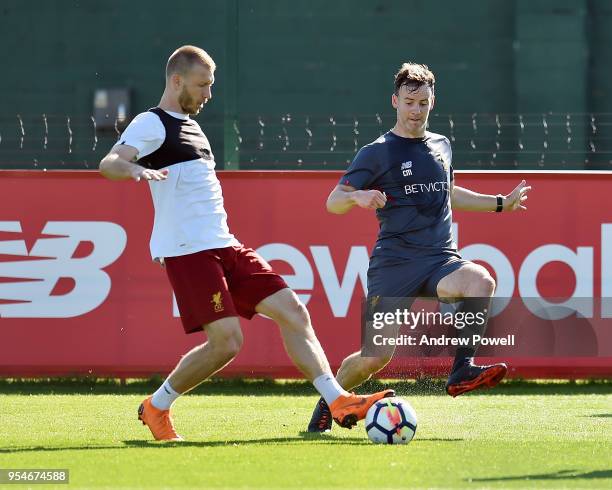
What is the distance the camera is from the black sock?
7.83 metres

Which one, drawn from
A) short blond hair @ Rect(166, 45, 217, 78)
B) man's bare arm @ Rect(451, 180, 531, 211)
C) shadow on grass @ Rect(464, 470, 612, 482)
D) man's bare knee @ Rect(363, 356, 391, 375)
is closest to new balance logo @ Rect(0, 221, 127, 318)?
man's bare arm @ Rect(451, 180, 531, 211)

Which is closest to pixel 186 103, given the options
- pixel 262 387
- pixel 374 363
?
pixel 374 363

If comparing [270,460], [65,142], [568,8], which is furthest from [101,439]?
[568,8]

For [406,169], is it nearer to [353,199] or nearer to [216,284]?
[353,199]

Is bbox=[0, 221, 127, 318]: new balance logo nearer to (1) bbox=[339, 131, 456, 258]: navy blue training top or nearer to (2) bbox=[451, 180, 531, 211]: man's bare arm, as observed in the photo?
(2) bbox=[451, 180, 531, 211]: man's bare arm

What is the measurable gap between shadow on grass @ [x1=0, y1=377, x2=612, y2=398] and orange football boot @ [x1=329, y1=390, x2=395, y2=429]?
12.8 ft

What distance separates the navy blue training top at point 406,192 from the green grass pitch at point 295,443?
1142 mm

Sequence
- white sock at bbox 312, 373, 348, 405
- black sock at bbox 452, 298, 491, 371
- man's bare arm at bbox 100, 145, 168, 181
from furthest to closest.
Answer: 1. black sock at bbox 452, 298, 491, 371
2. white sock at bbox 312, 373, 348, 405
3. man's bare arm at bbox 100, 145, 168, 181

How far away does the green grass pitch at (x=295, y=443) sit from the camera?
20.6 ft

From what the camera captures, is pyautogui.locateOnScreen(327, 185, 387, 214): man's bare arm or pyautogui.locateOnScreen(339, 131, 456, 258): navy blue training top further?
pyautogui.locateOnScreen(339, 131, 456, 258): navy blue training top

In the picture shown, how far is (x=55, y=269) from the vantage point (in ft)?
38.9

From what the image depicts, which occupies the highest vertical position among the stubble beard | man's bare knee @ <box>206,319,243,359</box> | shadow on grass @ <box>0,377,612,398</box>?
the stubble beard

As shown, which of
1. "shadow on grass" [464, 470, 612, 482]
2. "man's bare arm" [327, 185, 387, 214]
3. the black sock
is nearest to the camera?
"shadow on grass" [464, 470, 612, 482]

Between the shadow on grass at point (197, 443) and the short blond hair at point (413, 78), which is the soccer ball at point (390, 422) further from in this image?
the short blond hair at point (413, 78)
